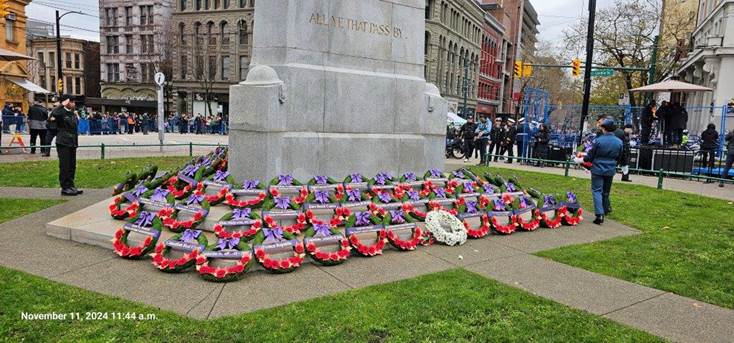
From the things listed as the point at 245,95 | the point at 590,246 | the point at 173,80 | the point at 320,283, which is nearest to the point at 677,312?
the point at 590,246

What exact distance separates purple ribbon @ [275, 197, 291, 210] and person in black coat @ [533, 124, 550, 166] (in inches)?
641

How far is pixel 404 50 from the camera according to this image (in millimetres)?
9242

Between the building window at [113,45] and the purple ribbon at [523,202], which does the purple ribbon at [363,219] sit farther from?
the building window at [113,45]

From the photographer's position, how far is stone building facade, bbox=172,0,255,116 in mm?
61250

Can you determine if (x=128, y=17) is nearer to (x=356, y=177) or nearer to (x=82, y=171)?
(x=82, y=171)

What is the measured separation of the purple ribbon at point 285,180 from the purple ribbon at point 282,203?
426 mm

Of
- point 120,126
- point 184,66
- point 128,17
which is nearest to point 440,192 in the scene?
point 120,126

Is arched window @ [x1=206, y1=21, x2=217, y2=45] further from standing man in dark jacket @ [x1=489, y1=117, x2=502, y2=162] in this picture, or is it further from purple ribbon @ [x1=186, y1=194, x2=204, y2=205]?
purple ribbon @ [x1=186, y1=194, x2=204, y2=205]

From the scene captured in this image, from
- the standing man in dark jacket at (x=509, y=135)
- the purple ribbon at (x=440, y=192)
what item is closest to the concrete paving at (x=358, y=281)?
the purple ribbon at (x=440, y=192)

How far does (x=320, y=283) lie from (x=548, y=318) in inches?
90.9

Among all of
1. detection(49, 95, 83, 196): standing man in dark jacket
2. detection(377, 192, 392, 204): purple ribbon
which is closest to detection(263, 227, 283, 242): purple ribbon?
detection(377, 192, 392, 204): purple ribbon

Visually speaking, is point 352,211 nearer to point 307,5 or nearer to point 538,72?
point 307,5

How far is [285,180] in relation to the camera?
24.2ft

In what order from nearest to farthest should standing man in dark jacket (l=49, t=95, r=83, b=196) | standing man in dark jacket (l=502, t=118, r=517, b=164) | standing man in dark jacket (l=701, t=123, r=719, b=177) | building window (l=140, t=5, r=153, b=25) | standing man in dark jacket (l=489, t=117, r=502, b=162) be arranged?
standing man in dark jacket (l=49, t=95, r=83, b=196) → standing man in dark jacket (l=701, t=123, r=719, b=177) → standing man in dark jacket (l=502, t=118, r=517, b=164) → standing man in dark jacket (l=489, t=117, r=502, b=162) → building window (l=140, t=5, r=153, b=25)
